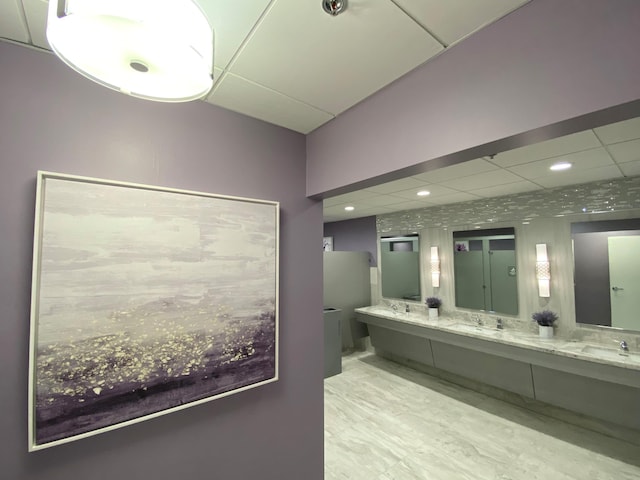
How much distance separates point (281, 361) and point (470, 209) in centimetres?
369

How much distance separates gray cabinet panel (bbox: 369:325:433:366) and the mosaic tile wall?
6.02 feet

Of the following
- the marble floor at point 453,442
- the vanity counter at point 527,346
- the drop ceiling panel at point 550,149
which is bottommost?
the marble floor at point 453,442

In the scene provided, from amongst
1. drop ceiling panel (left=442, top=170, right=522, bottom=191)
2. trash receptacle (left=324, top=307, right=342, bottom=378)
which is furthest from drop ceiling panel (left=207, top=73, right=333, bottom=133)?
trash receptacle (left=324, top=307, right=342, bottom=378)

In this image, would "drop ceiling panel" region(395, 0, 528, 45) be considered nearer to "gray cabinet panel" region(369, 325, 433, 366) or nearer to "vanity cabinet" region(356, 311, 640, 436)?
"vanity cabinet" region(356, 311, 640, 436)

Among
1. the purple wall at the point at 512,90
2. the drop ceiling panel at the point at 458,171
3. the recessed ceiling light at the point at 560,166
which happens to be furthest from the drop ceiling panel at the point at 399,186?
the purple wall at the point at 512,90

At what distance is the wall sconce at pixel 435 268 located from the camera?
4562 mm

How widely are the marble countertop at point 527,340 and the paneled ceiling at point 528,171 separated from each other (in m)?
1.79

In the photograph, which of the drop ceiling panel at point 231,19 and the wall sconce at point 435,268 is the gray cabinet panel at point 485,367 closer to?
the wall sconce at point 435,268

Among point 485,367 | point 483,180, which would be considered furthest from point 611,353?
point 483,180

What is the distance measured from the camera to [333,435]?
293 centimetres

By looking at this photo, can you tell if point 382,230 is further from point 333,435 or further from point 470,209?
point 333,435

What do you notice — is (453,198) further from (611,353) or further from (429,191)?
(611,353)

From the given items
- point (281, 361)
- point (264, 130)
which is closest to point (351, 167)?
point (264, 130)

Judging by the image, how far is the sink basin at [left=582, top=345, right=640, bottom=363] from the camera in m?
2.61
